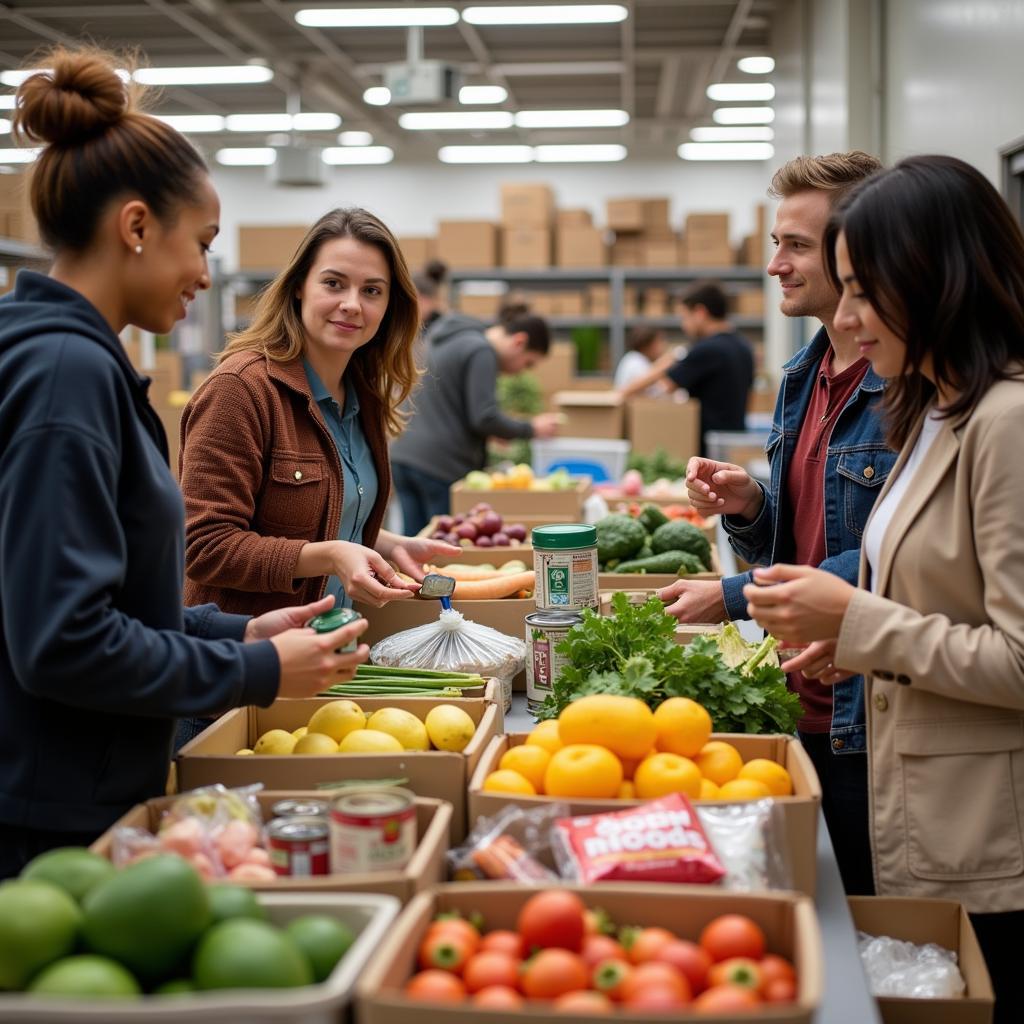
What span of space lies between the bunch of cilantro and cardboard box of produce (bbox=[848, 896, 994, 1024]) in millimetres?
322

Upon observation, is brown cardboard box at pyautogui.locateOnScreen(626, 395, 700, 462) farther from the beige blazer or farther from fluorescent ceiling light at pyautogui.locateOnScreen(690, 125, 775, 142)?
fluorescent ceiling light at pyautogui.locateOnScreen(690, 125, 775, 142)

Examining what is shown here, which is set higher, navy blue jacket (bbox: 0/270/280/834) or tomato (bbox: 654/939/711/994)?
navy blue jacket (bbox: 0/270/280/834)

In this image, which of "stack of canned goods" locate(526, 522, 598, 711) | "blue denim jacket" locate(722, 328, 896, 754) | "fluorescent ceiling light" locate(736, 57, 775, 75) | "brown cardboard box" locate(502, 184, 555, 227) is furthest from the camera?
"brown cardboard box" locate(502, 184, 555, 227)

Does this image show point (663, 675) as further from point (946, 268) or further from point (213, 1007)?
point (213, 1007)

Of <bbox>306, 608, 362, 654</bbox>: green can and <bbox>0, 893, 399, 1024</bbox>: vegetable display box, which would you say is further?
<bbox>306, 608, 362, 654</bbox>: green can

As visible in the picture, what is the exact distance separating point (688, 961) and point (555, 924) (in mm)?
145

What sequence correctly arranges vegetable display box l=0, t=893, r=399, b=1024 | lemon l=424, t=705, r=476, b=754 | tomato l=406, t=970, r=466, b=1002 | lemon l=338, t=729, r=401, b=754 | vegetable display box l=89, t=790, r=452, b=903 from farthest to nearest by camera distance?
lemon l=424, t=705, r=476, b=754 → lemon l=338, t=729, r=401, b=754 → vegetable display box l=89, t=790, r=452, b=903 → tomato l=406, t=970, r=466, b=1002 → vegetable display box l=0, t=893, r=399, b=1024

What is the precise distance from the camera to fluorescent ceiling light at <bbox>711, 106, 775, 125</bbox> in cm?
1277

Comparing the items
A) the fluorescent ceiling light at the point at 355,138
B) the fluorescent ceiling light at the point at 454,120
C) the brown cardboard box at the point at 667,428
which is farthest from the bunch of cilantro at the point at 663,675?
the fluorescent ceiling light at the point at 355,138

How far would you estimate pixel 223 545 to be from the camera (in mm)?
2373

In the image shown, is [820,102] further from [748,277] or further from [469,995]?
[469,995]

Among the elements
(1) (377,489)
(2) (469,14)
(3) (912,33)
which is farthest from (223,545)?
(2) (469,14)

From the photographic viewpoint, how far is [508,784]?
1.63 meters

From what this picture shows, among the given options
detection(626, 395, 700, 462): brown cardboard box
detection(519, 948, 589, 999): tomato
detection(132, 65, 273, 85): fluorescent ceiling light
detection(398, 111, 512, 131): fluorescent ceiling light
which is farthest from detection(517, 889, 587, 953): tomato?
detection(398, 111, 512, 131): fluorescent ceiling light
